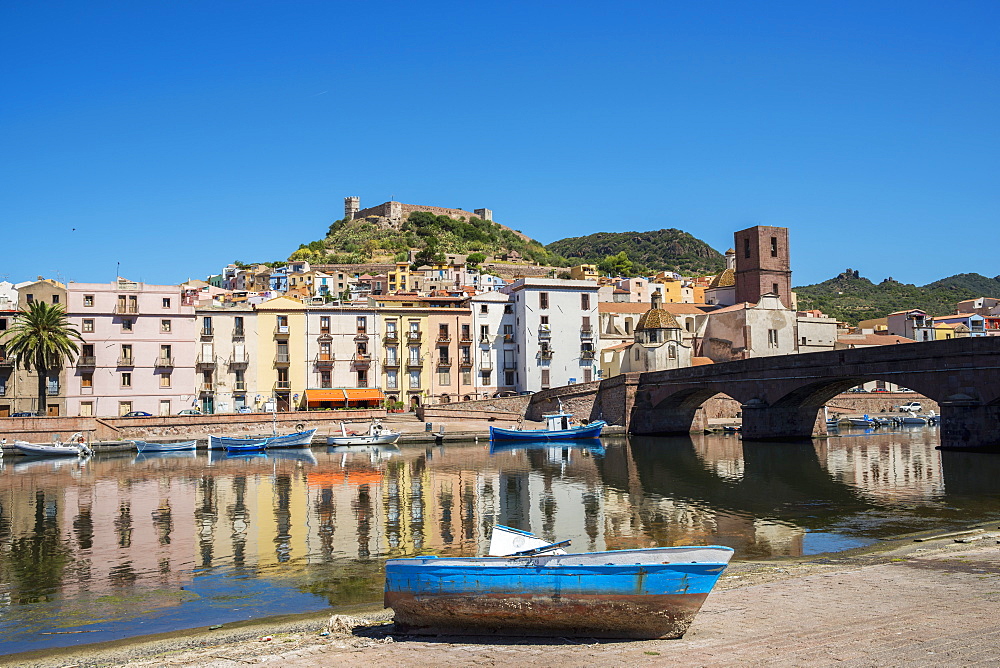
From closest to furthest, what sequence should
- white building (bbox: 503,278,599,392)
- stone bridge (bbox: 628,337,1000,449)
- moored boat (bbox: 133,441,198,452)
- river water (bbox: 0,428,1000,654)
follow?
river water (bbox: 0,428,1000,654) → stone bridge (bbox: 628,337,1000,449) → moored boat (bbox: 133,441,198,452) → white building (bbox: 503,278,599,392)

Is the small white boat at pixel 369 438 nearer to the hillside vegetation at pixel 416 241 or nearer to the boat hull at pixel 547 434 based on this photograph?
the boat hull at pixel 547 434

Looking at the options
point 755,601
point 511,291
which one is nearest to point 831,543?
point 755,601

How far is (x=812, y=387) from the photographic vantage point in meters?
53.8

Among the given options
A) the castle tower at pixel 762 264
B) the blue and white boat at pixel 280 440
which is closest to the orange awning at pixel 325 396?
the blue and white boat at pixel 280 440

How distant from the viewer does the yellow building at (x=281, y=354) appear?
70.7 meters

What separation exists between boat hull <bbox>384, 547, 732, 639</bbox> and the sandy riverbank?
0.80ft

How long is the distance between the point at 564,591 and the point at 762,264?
88.2 m

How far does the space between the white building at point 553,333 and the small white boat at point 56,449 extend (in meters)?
36.2

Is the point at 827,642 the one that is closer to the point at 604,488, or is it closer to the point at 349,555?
the point at 349,555

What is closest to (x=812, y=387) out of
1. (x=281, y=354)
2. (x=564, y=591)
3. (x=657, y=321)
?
(x=657, y=321)

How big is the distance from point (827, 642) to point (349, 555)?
531 inches

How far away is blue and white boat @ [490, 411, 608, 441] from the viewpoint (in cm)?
6350

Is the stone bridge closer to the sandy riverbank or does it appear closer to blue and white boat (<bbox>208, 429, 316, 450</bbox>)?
blue and white boat (<bbox>208, 429, 316, 450</bbox>)

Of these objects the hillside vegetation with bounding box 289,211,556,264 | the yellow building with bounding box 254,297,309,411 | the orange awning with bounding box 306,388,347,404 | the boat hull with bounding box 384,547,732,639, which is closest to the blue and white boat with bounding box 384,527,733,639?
the boat hull with bounding box 384,547,732,639
